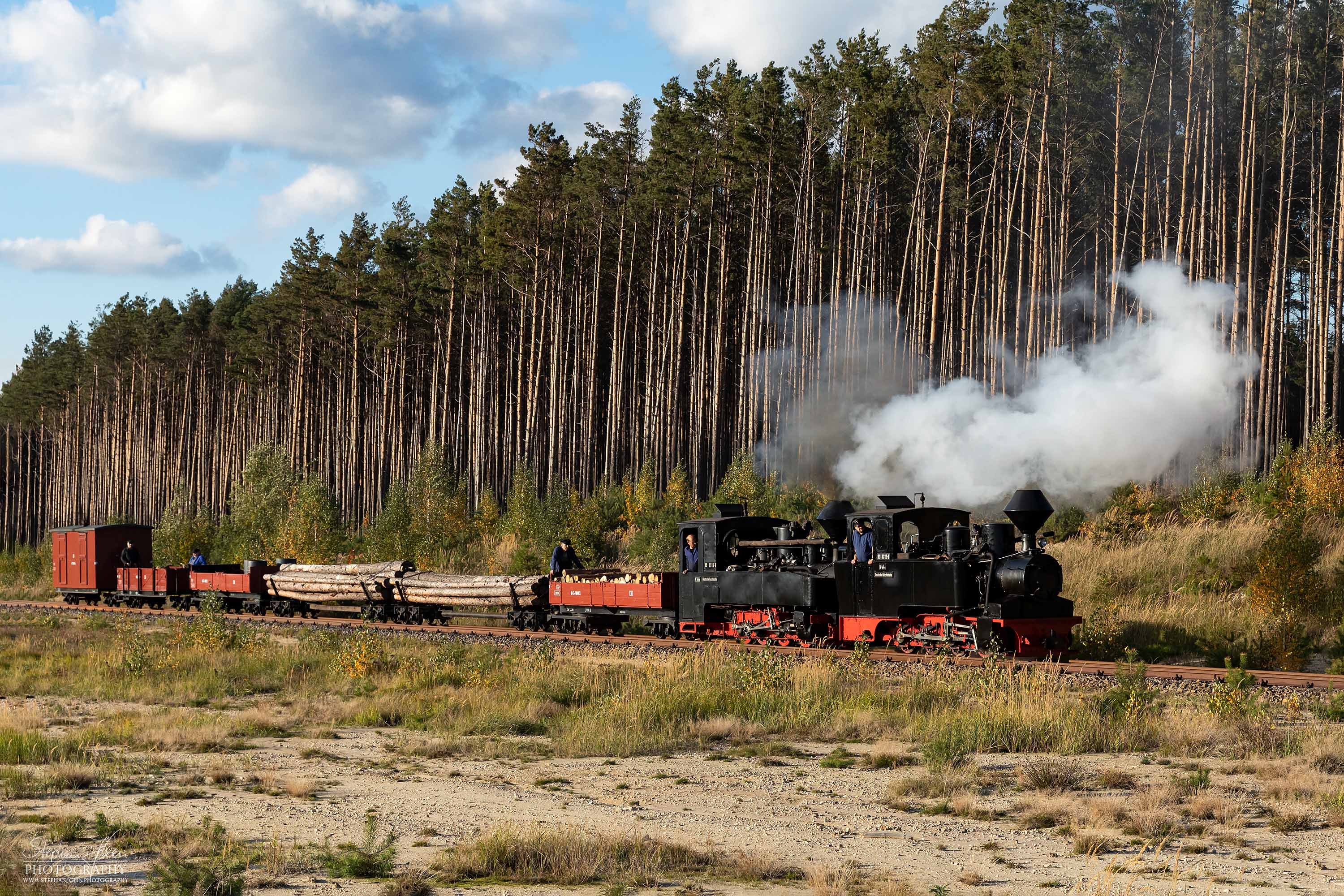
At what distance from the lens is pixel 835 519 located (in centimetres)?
2212

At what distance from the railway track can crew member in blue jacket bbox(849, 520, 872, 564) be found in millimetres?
1633

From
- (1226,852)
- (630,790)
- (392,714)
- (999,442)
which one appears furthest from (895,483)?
(1226,852)

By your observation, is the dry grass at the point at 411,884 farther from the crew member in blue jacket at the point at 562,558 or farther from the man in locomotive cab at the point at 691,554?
the crew member in blue jacket at the point at 562,558

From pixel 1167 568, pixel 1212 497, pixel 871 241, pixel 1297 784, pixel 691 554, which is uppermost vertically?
pixel 871 241

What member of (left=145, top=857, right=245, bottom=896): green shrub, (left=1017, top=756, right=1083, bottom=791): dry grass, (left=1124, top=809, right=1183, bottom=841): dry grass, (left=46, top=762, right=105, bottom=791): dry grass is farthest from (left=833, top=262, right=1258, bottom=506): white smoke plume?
(left=145, top=857, right=245, bottom=896): green shrub

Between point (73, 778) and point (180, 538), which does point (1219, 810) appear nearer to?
point (73, 778)

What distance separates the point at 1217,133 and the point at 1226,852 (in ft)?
120

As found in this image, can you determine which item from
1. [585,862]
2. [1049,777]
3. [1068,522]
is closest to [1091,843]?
[1049,777]

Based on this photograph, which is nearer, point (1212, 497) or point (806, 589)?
point (806, 589)

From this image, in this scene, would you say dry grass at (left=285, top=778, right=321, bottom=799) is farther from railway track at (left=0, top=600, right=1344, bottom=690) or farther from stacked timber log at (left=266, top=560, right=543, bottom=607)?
stacked timber log at (left=266, top=560, right=543, bottom=607)

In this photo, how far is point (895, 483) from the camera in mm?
26719

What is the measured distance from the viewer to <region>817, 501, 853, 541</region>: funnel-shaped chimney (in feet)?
72.5

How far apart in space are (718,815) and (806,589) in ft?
36.7

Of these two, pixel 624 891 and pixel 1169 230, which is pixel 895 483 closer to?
pixel 624 891
